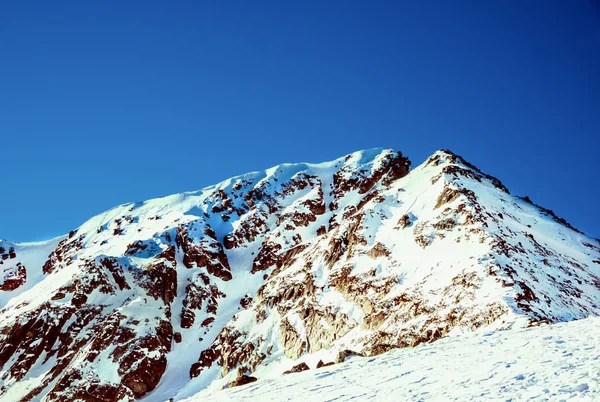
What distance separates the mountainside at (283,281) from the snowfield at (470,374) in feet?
18.7

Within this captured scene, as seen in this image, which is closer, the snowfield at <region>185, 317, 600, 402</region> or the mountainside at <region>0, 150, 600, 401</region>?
the snowfield at <region>185, 317, 600, 402</region>

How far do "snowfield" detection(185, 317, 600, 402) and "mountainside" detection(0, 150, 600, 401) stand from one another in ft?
18.7

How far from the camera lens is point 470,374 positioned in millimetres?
17625

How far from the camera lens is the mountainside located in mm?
61344

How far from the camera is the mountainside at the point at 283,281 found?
201 feet

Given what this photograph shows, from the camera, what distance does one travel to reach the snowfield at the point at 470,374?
47.2ft

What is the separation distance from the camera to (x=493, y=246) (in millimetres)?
65500

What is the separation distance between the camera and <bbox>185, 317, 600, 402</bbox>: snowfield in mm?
14383

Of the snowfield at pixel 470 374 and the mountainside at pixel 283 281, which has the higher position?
the mountainside at pixel 283 281

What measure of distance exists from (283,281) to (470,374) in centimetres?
9205

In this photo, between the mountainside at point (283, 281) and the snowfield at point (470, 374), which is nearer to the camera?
the snowfield at point (470, 374)

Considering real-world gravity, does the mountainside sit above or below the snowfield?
above

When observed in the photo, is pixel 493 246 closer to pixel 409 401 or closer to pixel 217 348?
pixel 409 401

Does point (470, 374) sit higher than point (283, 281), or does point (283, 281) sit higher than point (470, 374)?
point (283, 281)
